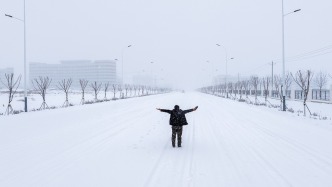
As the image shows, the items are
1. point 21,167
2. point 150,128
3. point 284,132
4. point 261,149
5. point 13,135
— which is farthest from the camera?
point 150,128

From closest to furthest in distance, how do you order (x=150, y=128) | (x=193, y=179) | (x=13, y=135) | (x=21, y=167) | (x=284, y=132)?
(x=193, y=179), (x=21, y=167), (x=13, y=135), (x=284, y=132), (x=150, y=128)

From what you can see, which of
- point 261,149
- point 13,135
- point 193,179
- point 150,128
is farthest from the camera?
point 150,128

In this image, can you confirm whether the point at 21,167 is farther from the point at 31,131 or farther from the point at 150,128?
the point at 150,128

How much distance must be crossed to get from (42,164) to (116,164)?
5.51 ft

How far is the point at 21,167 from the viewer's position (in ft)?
24.8

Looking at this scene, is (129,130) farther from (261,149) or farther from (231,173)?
(231,173)

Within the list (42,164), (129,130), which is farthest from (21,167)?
(129,130)

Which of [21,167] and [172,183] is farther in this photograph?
[21,167]

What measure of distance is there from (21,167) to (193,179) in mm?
3817

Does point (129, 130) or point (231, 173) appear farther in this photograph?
point (129, 130)

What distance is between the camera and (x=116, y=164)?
7.93 m

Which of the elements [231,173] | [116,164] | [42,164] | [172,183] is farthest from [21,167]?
[231,173]

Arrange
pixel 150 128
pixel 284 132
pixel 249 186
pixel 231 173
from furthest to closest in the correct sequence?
pixel 150 128, pixel 284 132, pixel 231 173, pixel 249 186

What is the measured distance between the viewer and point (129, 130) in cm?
1416
